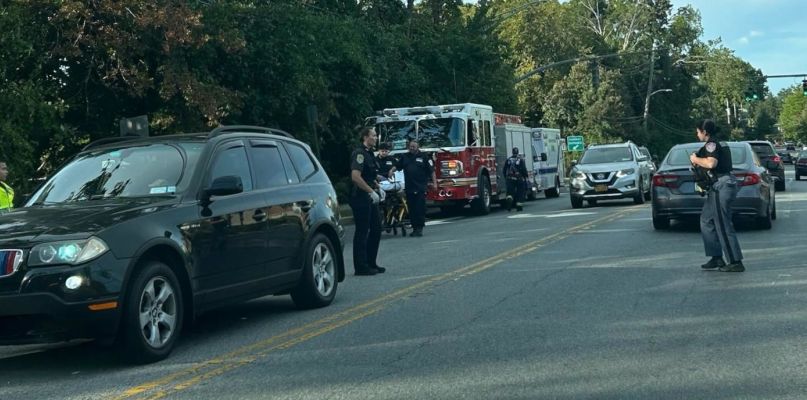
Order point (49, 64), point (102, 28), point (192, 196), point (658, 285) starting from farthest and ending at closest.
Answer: point (49, 64)
point (102, 28)
point (658, 285)
point (192, 196)

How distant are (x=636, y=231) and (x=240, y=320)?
1007cm

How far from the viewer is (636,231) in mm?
17609

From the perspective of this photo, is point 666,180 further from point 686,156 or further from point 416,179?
point 416,179

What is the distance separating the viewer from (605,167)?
26234 millimetres

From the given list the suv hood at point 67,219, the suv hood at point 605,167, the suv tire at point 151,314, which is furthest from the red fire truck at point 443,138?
the suv tire at point 151,314

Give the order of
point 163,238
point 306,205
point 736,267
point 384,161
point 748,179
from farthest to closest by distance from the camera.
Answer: point 384,161 < point 748,179 < point 736,267 < point 306,205 < point 163,238

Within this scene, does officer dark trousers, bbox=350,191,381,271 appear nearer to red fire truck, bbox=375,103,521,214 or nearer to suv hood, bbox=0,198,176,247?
suv hood, bbox=0,198,176,247

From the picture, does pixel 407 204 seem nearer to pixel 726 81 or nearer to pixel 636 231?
pixel 636 231

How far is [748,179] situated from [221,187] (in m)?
11.0

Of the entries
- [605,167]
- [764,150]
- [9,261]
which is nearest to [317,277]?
[9,261]

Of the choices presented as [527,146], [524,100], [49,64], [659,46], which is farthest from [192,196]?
[659,46]

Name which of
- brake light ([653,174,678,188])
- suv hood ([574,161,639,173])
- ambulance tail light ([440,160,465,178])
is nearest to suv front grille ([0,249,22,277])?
brake light ([653,174,678,188])

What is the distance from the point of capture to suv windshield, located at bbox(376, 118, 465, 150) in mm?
24484

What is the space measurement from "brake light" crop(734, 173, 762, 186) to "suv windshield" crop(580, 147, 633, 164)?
415 inches
